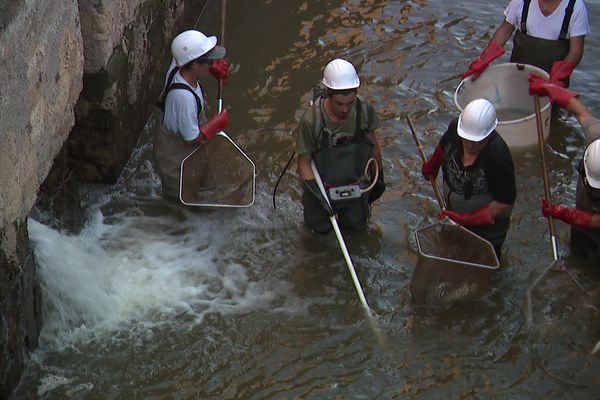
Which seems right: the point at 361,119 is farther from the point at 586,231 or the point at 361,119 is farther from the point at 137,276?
the point at 137,276

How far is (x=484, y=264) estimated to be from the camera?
21.1 feet

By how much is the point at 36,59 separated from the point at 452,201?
10.2 ft

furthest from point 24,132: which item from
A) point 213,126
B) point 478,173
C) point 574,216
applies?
point 574,216

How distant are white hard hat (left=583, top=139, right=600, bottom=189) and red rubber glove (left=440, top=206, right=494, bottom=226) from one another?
733 millimetres

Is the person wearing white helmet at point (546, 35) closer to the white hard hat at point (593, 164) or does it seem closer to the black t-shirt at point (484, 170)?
the white hard hat at point (593, 164)

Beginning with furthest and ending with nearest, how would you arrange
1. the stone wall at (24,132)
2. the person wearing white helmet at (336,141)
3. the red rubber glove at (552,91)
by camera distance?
the red rubber glove at (552,91) → the person wearing white helmet at (336,141) → the stone wall at (24,132)

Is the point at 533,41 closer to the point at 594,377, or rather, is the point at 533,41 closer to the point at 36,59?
the point at 594,377

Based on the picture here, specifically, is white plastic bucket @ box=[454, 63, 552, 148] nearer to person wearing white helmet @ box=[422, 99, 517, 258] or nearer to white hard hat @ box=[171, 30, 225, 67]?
person wearing white helmet @ box=[422, 99, 517, 258]

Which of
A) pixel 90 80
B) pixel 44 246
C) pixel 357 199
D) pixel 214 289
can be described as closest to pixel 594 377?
pixel 357 199

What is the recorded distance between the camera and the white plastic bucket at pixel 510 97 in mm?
8086

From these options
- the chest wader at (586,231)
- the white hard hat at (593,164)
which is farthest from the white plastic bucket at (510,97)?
the white hard hat at (593,164)

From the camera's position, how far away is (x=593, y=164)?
625 cm

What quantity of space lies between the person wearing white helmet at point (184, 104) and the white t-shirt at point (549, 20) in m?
2.84

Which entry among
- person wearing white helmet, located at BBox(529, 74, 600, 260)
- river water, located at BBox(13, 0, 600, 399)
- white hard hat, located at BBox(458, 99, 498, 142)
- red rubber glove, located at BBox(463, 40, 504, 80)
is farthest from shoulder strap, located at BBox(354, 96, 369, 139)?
red rubber glove, located at BBox(463, 40, 504, 80)
